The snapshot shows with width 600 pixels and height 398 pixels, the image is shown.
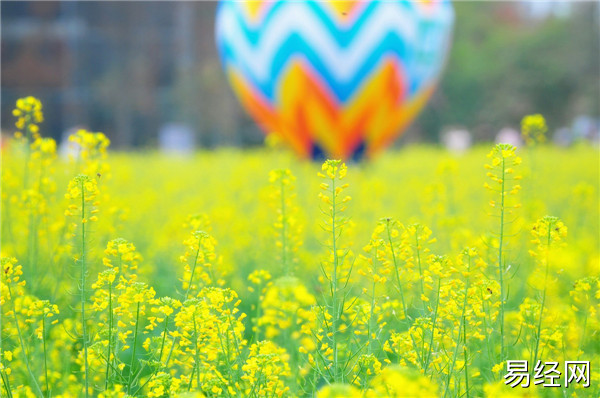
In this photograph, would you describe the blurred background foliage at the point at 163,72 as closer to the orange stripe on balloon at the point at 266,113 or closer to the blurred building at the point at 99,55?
the blurred building at the point at 99,55

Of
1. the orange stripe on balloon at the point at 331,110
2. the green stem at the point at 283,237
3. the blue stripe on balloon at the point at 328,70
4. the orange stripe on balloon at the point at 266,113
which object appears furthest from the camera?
the orange stripe on balloon at the point at 266,113

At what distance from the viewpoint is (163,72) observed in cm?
3403

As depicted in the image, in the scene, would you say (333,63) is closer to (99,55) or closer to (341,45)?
(341,45)

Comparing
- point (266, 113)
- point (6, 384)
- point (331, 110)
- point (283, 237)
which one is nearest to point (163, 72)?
point (266, 113)

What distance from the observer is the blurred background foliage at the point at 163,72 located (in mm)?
29141

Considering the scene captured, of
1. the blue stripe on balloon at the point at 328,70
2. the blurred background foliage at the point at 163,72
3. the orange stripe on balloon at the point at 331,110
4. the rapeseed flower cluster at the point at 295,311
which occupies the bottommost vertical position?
the rapeseed flower cluster at the point at 295,311

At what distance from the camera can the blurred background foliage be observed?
2914cm

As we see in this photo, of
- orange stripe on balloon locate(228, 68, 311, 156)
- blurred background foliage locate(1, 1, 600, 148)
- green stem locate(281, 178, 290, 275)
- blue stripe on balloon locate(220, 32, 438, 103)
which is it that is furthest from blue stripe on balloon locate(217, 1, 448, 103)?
blurred background foliage locate(1, 1, 600, 148)

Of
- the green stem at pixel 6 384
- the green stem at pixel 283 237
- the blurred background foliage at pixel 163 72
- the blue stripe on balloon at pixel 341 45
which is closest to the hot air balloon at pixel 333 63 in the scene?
the blue stripe on balloon at pixel 341 45

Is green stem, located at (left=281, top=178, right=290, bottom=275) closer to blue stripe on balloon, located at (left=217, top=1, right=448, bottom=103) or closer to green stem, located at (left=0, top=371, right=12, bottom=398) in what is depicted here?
green stem, located at (left=0, top=371, right=12, bottom=398)

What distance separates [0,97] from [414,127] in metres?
16.7

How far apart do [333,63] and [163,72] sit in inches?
1055

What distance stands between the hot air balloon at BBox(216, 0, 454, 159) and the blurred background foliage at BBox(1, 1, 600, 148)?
19345 mm

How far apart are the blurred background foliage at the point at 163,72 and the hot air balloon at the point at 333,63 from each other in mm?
19345
